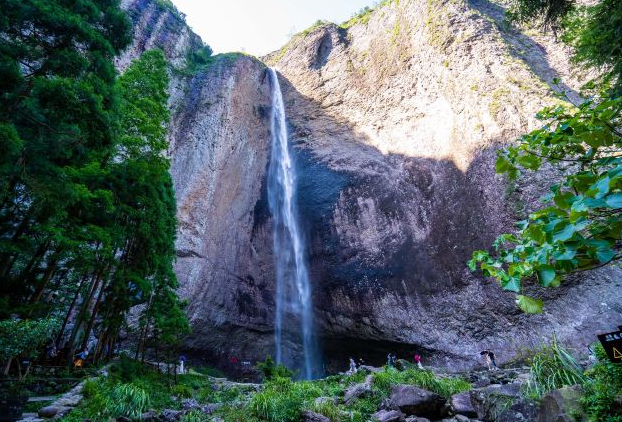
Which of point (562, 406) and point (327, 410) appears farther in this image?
point (327, 410)

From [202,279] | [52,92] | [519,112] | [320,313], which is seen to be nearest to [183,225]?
[202,279]

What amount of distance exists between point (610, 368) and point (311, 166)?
22.6 meters

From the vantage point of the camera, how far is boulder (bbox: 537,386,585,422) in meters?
4.11

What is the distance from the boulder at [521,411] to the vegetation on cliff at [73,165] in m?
8.09

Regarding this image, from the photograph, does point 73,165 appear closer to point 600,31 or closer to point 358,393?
point 358,393

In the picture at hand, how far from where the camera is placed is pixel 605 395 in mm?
3910

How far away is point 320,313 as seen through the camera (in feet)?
72.6

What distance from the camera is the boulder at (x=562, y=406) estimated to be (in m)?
4.11

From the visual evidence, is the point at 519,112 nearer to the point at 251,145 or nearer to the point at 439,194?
the point at 439,194

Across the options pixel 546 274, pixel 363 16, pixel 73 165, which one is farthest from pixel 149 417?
pixel 363 16

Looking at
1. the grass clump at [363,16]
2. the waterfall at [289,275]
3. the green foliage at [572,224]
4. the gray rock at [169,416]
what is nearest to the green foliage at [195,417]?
the gray rock at [169,416]

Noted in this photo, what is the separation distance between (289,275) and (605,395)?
20.7 metres

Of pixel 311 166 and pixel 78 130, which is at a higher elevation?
pixel 311 166

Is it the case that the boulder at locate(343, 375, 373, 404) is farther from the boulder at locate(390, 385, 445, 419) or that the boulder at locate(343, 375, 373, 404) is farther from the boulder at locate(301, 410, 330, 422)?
the boulder at locate(301, 410, 330, 422)
